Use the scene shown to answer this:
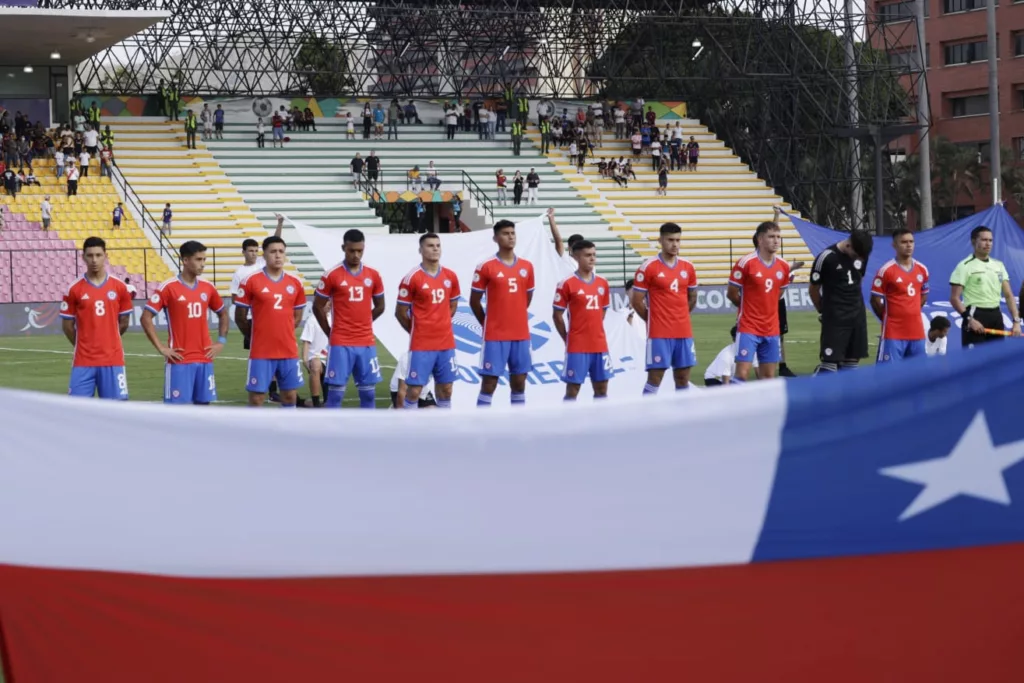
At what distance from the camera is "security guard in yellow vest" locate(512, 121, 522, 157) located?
51.6m

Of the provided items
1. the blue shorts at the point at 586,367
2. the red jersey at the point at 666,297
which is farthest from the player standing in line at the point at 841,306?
the blue shorts at the point at 586,367

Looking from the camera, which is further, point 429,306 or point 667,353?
point 667,353

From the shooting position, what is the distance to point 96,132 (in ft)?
147

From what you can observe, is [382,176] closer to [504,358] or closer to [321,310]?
[504,358]

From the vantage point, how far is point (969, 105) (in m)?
75.9

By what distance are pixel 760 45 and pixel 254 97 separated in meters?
18.8

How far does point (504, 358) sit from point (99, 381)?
3944 mm

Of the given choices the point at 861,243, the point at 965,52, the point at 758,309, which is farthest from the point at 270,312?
the point at 965,52

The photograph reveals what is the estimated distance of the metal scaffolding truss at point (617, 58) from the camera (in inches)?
1981

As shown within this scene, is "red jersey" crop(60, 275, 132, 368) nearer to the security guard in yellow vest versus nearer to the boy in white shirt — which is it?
the boy in white shirt

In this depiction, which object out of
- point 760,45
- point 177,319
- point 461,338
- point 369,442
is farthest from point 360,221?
point 369,442

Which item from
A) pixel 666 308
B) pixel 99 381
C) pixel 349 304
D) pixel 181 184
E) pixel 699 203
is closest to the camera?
pixel 99 381

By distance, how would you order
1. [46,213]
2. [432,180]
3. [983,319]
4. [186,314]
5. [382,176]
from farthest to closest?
1. [382,176]
2. [432,180]
3. [46,213]
4. [983,319]
5. [186,314]

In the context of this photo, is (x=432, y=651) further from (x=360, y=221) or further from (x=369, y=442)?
(x=360, y=221)
